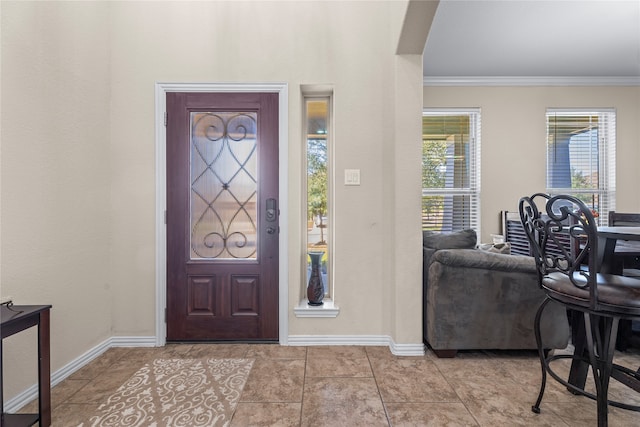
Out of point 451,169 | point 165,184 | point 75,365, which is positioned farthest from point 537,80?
point 75,365

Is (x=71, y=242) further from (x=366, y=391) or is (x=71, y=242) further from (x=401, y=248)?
(x=401, y=248)

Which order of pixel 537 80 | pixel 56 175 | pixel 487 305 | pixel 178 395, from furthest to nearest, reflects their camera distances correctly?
pixel 537 80, pixel 487 305, pixel 56 175, pixel 178 395

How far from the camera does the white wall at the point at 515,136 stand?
4.47 m

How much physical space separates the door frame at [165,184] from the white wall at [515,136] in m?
2.87

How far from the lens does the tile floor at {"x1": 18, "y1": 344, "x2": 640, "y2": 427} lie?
1643 millimetres

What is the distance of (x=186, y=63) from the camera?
101 inches

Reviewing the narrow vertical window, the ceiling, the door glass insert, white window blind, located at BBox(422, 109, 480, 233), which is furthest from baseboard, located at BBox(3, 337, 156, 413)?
the ceiling

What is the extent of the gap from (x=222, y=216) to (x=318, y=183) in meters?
0.87

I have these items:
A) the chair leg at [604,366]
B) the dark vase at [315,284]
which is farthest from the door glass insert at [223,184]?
the chair leg at [604,366]

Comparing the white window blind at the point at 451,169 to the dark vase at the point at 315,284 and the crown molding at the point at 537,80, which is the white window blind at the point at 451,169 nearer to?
the crown molding at the point at 537,80

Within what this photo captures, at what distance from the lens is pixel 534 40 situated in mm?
3512

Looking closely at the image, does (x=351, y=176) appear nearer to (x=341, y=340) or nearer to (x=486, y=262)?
(x=486, y=262)

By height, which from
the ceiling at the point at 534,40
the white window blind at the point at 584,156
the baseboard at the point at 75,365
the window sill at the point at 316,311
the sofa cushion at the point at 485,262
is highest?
the ceiling at the point at 534,40

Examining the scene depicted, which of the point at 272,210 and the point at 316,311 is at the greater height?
the point at 272,210
